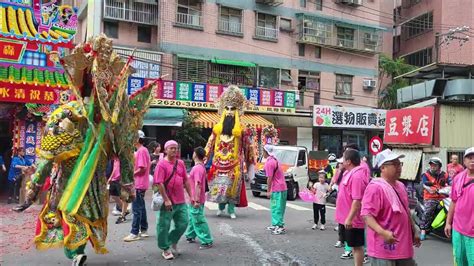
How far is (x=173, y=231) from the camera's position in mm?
6617

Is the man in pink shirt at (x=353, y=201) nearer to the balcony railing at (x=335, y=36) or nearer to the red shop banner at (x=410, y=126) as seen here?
the red shop banner at (x=410, y=126)

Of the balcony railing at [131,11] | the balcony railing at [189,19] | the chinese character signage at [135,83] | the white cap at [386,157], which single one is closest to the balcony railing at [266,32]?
the balcony railing at [189,19]

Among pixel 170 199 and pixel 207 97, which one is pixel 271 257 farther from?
pixel 207 97

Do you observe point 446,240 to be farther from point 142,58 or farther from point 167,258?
point 142,58

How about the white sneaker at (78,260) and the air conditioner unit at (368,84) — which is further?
the air conditioner unit at (368,84)

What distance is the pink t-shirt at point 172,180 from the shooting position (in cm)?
645

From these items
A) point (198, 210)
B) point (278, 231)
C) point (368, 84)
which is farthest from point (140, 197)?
point (368, 84)

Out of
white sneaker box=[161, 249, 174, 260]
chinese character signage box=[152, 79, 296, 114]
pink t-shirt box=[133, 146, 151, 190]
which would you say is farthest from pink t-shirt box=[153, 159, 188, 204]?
chinese character signage box=[152, 79, 296, 114]

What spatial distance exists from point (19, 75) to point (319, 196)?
807 centimetres

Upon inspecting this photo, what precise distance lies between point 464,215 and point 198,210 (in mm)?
3659

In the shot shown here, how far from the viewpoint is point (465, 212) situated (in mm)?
5082

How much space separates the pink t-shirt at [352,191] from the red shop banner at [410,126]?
810 cm

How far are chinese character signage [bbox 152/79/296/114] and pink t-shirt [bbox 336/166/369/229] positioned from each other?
1476cm

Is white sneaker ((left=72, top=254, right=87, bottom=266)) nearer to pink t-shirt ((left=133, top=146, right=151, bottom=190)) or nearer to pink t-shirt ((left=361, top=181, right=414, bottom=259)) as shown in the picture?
pink t-shirt ((left=133, top=146, right=151, bottom=190))
